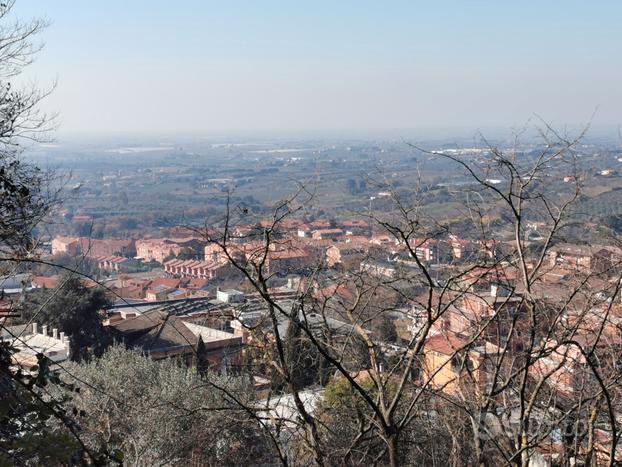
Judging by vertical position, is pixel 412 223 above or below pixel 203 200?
above

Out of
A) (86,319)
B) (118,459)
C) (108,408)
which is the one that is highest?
(118,459)

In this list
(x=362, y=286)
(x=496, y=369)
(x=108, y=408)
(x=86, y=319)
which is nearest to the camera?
(x=496, y=369)

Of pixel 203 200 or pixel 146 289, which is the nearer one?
pixel 146 289

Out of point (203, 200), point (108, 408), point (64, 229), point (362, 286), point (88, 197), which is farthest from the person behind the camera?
point (88, 197)

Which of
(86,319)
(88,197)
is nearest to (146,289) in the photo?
(86,319)

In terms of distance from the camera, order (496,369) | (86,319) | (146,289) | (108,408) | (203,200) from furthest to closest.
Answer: (203,200), (146,289), (86,319), (108,408), (496,369)

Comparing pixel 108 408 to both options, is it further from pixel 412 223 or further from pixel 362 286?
pixel 412 223

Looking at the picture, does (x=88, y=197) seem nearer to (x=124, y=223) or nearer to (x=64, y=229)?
(x=124, y=223)

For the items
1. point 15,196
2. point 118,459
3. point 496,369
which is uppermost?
point 15,196

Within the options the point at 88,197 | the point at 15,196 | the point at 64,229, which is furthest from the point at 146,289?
the point at 88,197
